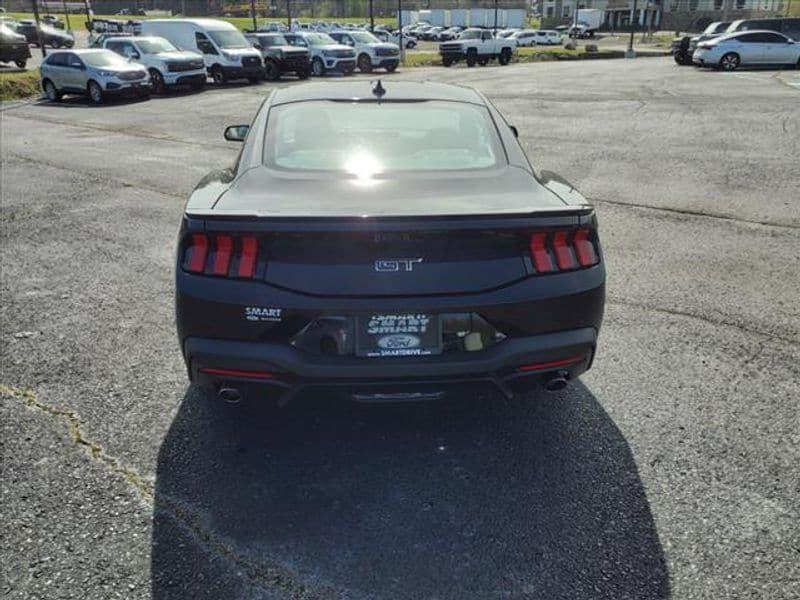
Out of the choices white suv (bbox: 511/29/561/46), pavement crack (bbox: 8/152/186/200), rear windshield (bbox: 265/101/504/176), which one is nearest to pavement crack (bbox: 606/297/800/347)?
rear windshield (bbox: 265/101/504/176)

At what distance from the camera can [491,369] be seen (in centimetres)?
276

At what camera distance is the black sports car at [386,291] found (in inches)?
105

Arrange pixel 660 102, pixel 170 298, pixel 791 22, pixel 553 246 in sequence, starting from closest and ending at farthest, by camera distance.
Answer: pixel 553 246
pixel 170 298
pixel 660 102
pixel 791 22

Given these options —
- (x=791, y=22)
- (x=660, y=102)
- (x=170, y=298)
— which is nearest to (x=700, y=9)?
(x=791, y=22)

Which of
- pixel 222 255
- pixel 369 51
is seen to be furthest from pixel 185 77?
pixel 222 255

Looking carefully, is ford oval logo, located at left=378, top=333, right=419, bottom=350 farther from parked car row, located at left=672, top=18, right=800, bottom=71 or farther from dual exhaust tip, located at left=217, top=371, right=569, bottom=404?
parked car row, located at left=672, top=18, right=800, bottom=71

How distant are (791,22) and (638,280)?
1290 inches

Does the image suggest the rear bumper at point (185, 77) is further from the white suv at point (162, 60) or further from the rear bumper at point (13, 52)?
the rear bumper at point (13, 52)

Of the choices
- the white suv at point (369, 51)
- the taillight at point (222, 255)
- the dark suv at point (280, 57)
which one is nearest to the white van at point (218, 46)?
the dark suv at point (280, 57)

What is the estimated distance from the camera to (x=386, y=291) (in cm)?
266

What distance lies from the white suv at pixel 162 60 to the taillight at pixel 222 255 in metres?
21.8

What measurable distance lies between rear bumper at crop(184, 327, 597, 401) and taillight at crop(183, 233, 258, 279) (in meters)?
0.29

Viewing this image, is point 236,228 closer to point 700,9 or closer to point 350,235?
point 350,235

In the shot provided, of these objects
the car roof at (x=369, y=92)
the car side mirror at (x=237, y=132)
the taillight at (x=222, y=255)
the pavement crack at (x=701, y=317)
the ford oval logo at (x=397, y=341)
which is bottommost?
the pavement crack at (x=701, y=317)
